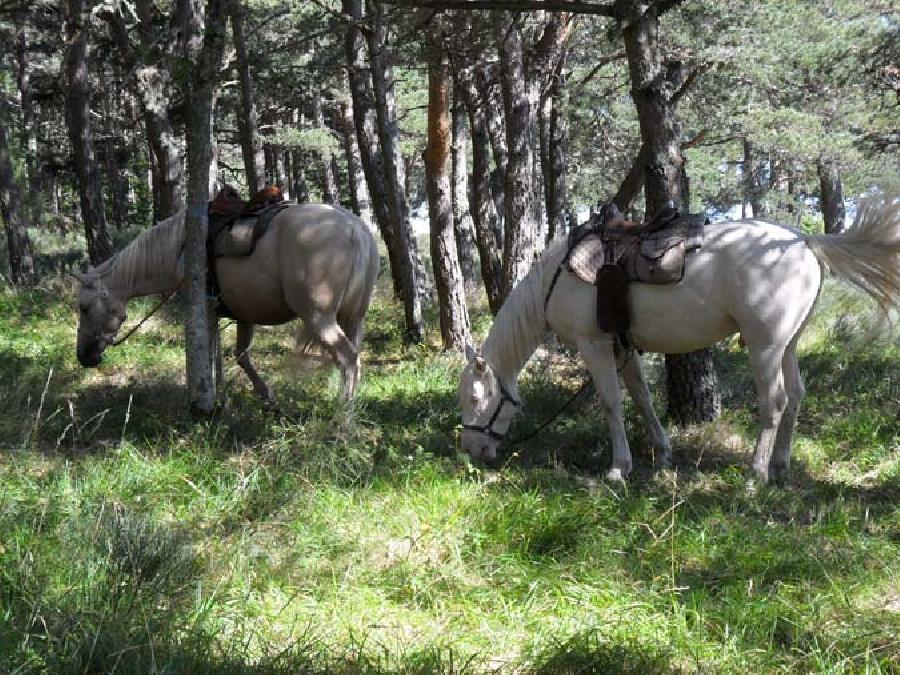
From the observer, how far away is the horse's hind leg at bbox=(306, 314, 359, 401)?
7.31 metres

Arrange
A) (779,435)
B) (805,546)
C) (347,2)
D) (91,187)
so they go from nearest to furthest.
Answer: (805,546), (779,435), (347,2), (91,187)

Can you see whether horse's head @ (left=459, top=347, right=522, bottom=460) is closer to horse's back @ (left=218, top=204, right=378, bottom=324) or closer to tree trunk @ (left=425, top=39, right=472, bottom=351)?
horse's back @ (left=218, top=204, right=378, bottom=324)

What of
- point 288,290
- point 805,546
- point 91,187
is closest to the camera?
point 805,546

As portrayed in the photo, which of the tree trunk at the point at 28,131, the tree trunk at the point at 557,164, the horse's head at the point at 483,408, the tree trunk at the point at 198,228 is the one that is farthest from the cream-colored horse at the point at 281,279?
the tree trunk at the point at 28,131

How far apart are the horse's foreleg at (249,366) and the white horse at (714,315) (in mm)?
2352

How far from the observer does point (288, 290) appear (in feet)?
24.3

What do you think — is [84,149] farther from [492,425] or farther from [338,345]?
[492,425]

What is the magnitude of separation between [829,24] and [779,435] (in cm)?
1127

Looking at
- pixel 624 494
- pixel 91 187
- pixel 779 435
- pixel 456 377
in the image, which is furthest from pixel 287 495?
pixel 91 187

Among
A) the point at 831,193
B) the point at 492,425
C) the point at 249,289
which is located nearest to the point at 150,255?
the point at 249,289

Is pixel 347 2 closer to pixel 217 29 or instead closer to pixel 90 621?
pixel 217 29

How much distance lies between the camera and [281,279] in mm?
7461

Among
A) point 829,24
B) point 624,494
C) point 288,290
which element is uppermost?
point 829,24

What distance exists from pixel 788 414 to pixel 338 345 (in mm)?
3768
